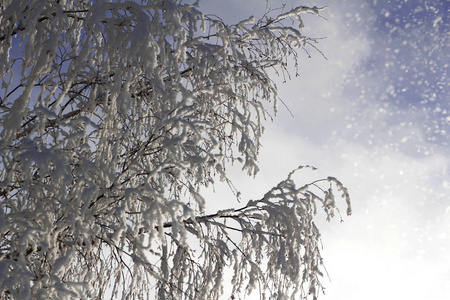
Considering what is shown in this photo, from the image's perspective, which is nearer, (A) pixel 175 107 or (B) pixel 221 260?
(A) pixel 175 107

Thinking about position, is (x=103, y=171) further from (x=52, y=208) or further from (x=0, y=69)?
(x=0, y=69)

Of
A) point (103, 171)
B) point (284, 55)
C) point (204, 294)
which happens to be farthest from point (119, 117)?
point (284, 55)

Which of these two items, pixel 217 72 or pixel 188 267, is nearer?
pixel 188 267

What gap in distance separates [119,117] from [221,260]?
138 cm

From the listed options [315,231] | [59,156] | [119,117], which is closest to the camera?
[59,156]

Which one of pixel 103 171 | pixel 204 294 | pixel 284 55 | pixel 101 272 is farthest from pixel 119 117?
pixel 284 55

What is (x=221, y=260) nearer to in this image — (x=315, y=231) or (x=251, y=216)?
(x=251, y=216)

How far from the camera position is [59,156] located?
246 centimetres

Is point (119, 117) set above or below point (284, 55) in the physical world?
below

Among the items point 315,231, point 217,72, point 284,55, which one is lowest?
point 315,231

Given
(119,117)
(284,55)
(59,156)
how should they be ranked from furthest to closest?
(284,55) → (119,117) → (59,156)

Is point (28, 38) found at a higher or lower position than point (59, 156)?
higher

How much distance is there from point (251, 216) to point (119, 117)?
1.36 metres

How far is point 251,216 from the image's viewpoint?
11.9 feet
